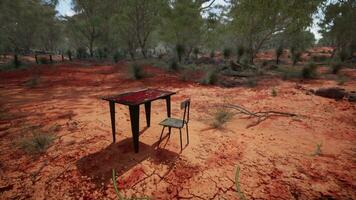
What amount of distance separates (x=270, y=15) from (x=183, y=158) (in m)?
15.2

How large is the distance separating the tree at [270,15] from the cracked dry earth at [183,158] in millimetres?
9556

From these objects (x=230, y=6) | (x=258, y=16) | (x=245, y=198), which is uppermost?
(x=230, y=6)

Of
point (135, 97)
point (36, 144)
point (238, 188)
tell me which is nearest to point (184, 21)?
point (135, 97)

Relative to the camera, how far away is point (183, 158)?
3.18 m

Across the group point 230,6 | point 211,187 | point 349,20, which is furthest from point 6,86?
point 349,20

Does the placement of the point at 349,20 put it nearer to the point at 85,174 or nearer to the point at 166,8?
the point at 166,8

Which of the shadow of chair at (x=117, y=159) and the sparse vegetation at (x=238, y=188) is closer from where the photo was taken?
the sparse vegetation at (x=238, y=188)

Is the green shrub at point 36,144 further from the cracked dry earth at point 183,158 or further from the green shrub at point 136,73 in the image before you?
the green shrub at point 136,73

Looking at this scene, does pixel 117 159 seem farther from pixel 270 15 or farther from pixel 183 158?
pixel 270 15

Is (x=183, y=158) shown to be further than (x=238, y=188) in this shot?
Yes

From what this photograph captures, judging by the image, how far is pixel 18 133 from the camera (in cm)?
399

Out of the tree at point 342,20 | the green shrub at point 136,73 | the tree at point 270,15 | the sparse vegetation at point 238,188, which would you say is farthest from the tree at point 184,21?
the sparse vegetation at point 238,188

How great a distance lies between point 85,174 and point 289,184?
2714 millimetres

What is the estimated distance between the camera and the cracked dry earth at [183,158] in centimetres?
249
